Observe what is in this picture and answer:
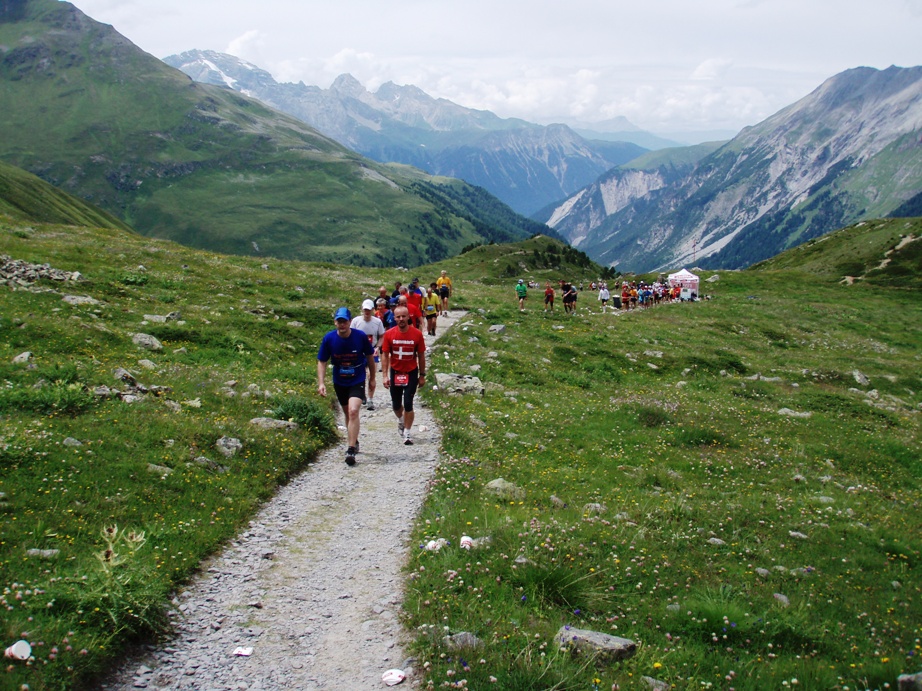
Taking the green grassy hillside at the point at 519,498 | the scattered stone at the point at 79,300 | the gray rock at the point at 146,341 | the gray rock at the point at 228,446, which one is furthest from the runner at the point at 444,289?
the gray rock at the point at 228,446

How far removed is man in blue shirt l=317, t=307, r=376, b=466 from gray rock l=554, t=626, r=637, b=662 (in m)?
7.90

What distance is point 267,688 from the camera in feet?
21.2

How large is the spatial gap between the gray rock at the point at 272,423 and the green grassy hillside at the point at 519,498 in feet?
1.06

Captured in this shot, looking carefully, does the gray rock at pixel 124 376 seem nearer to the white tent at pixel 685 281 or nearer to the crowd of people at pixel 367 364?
the crowd of people at pixel 367 364

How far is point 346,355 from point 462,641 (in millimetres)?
8348

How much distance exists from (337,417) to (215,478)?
6.58m

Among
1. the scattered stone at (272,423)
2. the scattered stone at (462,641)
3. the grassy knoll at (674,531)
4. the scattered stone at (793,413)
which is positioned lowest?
the scattered stone at (793,413)

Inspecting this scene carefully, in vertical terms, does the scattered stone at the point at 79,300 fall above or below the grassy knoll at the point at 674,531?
above

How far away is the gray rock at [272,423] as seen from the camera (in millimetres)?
13891

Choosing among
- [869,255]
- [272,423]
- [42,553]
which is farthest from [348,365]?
[869,255]

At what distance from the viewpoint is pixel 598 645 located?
22.0 ft

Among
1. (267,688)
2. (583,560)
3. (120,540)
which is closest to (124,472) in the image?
(120,540)

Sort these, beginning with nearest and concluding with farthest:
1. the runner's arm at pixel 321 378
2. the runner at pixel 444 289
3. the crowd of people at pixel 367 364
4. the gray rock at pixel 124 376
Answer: the runner's arm at pixel 321 378, the crowd of people at pixel 367 364, the gray rock at pixel 124 376, the runner at pixel 444 289

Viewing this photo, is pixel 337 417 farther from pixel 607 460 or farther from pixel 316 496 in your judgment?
pixel 607 460
